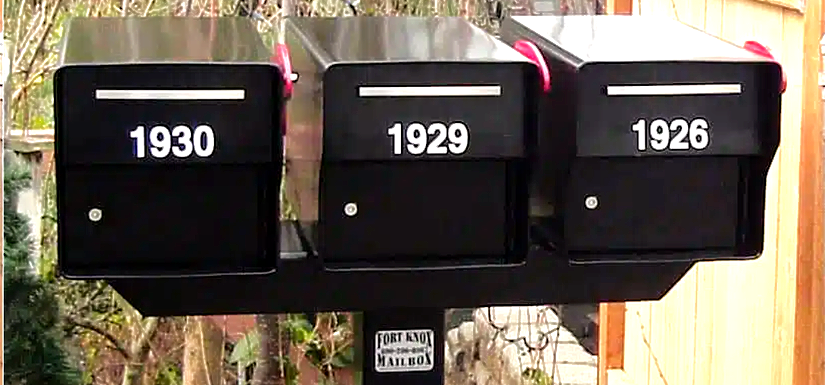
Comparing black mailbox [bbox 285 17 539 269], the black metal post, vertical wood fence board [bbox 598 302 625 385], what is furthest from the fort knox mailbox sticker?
vertical wood fence board [bbox 598 302 625 385]

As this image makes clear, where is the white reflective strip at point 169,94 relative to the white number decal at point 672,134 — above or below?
above

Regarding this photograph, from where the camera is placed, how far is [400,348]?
1.84 m

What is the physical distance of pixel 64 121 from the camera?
1524 mm

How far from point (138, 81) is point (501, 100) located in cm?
42

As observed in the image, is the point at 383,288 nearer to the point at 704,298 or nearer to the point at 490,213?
the point at 490,213

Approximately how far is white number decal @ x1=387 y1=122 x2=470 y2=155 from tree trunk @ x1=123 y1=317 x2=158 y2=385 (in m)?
1.41

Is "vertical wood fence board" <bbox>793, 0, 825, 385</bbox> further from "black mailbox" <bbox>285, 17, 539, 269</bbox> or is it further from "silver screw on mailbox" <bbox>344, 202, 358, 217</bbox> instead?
"silver screw on mailbox" <bbox>344, 202, 358, 217</bbox>

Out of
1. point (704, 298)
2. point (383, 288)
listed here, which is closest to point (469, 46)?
point (383, 288)

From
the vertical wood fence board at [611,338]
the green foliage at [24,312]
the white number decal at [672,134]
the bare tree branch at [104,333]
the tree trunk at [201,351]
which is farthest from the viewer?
the vertical wood fence board at [611,338]

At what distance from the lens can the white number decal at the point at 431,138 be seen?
158 cm

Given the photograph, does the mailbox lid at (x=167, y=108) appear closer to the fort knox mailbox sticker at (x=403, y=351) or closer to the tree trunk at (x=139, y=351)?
the fort knox mailbox sticker at (x=403, y=351)

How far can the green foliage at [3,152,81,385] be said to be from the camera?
2.69 meters

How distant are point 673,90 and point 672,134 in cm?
5

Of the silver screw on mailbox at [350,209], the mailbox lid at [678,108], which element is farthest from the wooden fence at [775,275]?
the silver screw on mailbox at [350,209]
